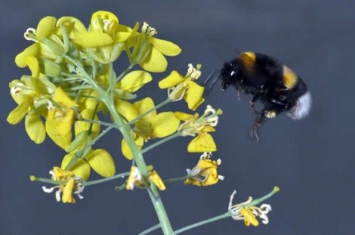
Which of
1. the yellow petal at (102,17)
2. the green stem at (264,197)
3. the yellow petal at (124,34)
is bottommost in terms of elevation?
the green stem at (264,197)

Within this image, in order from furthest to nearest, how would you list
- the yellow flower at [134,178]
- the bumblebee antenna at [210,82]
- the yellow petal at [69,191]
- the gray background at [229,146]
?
1. the gray background at [229,146]
2. the bumblebee antenna at [210,82]
3. the yellow petal at [69,191]
4. the yellow flower at [134,178]

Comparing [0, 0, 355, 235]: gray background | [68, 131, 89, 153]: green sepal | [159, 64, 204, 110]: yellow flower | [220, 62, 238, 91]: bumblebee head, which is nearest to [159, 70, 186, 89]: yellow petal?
[159, 64, 204, 110]: yellow flower

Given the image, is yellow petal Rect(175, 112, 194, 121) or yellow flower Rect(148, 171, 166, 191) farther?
yellow petal Rect(175, 112, 194, 121)

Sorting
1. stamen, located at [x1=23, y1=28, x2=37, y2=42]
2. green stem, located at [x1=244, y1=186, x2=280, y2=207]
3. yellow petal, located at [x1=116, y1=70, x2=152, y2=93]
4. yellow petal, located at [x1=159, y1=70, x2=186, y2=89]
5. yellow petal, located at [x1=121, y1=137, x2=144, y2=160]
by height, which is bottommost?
green stem, located at [x1=244, y1=186, x2=280, y2=207]

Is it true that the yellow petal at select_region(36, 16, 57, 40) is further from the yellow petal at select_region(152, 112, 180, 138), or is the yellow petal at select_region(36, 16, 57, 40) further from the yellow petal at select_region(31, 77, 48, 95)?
the yellow petal at select_region(152, 112, 180, 138)

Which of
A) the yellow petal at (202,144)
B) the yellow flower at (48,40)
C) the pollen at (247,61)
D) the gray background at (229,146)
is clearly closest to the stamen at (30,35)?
the yellow flower at (48,40)

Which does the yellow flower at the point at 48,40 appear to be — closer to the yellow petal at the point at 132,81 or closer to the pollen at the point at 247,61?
the yellow petal at the point at 132,81

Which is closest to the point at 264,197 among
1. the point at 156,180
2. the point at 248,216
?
the point at 248,216

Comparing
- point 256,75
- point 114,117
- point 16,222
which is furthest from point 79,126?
point 16,222
